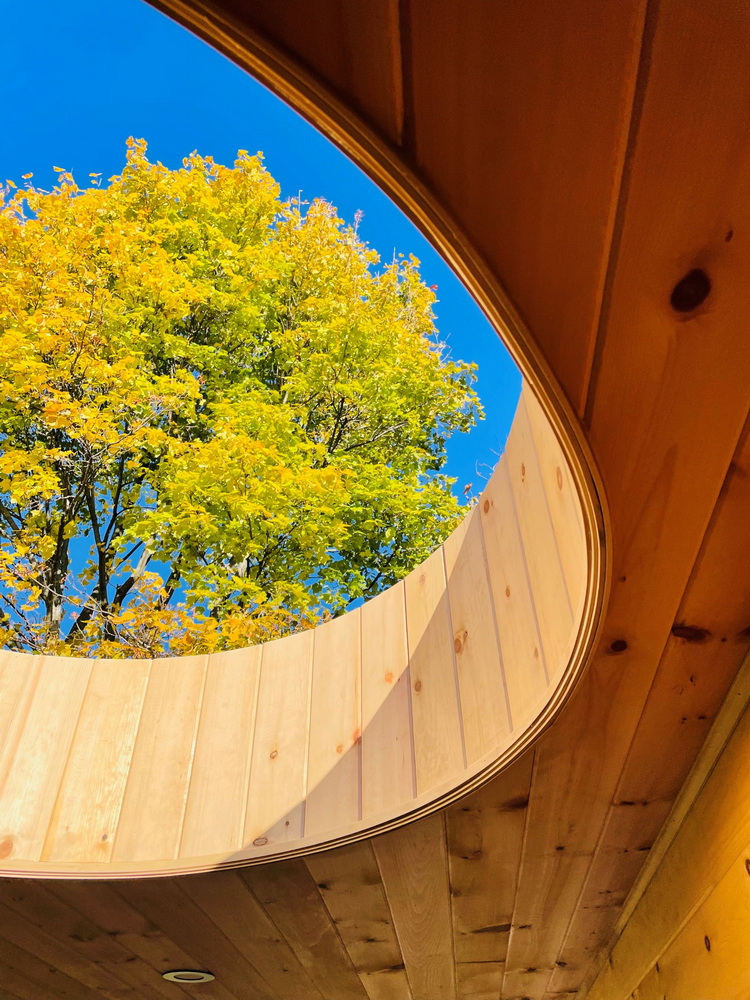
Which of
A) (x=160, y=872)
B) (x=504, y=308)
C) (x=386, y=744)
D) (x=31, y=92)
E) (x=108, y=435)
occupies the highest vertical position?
(x=31, y=92)

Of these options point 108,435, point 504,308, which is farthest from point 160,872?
point 108,435

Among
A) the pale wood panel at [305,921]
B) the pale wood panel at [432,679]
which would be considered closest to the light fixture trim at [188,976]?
the pale wood panel at [305,921]

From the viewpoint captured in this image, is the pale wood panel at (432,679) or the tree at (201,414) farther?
the tree at (201,414)

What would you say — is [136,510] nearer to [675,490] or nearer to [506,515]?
[506,515]

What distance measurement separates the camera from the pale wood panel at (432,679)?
4.90 feet

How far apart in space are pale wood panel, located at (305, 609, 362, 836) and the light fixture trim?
0.92m

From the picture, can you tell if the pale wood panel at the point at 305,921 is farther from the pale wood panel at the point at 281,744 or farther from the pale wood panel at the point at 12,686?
the pale wood panel at the point at 12,686

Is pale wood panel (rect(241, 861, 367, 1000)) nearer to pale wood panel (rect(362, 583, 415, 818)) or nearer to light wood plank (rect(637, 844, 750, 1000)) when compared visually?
pale wood panel (rect(362, 583, 415, 818))

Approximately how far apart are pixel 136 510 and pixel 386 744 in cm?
468

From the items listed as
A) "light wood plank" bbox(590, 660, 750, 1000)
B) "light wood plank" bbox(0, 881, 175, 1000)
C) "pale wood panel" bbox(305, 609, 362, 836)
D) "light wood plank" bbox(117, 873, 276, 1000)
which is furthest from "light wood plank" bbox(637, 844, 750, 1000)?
"light wood plank" bbox(0, 881, 175, 1000)

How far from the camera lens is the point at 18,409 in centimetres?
546

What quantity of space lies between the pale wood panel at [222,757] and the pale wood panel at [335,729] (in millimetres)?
177

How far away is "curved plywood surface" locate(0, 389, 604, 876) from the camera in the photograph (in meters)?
1.36

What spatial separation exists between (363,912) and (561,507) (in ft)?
3.97
